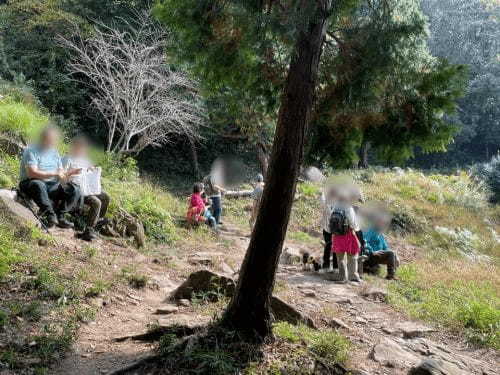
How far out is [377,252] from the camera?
911 cm

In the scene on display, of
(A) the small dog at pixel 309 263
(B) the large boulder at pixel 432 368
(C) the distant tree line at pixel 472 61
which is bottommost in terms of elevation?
(B) the large boulder at pixel 432 368

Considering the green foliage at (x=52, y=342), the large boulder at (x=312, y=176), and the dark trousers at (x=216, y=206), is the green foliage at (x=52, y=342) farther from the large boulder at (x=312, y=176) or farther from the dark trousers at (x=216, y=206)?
the large boulder at (x=312, y=176)

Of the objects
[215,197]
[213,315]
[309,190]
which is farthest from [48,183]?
[309,190]

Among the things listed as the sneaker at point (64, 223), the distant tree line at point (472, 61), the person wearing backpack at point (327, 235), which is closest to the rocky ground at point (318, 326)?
the person wearing backpack at point (327, 235)

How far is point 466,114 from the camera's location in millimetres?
30656

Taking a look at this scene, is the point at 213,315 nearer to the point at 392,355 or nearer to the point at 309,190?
the point at 392,355

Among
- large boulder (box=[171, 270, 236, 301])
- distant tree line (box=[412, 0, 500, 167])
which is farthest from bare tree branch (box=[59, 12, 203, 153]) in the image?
distant tree line (box=[412, 0, 500, 167])

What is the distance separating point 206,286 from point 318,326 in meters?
1.45

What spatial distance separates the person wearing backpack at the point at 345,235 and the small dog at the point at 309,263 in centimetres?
74

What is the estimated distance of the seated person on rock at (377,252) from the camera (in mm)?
9039

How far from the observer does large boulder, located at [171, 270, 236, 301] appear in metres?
6.01

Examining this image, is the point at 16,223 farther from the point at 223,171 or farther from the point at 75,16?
the point at 223,171

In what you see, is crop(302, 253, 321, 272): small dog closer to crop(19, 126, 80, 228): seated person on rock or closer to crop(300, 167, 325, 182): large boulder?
crop(19, 126, 80, 228): seated person on rock

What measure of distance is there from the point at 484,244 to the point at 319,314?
35.9 ft
